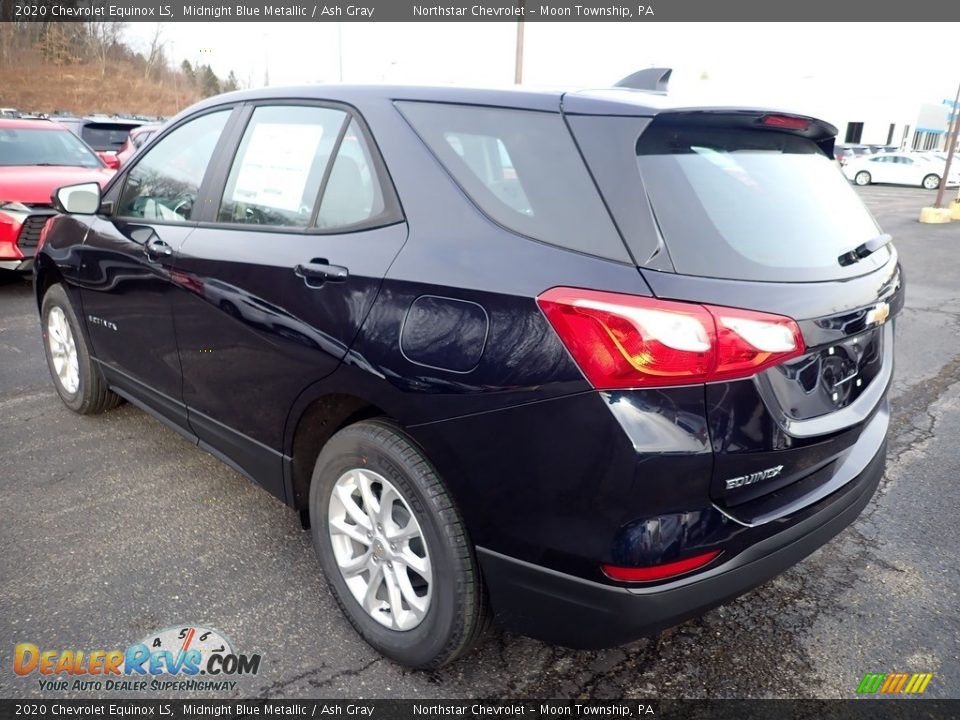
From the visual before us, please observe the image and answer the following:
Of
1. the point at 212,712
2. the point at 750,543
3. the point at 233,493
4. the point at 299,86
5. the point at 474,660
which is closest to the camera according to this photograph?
the point at 750,543

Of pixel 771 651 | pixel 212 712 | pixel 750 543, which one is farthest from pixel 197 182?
pixel 771 651

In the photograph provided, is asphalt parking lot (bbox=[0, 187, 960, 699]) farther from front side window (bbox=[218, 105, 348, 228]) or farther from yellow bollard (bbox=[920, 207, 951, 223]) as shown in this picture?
yellow bollard (bbox=[920, 207, 951, 223])

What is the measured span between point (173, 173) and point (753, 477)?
2.73m

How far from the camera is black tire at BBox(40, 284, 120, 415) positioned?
3869mm

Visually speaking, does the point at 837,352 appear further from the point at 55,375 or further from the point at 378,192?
the point at 55,375

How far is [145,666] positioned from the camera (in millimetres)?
2238

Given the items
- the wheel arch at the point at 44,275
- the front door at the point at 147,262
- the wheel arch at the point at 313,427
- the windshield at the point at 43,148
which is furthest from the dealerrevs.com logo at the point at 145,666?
the windshield at the point at 43,148

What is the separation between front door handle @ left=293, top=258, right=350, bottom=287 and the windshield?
713 centimetres

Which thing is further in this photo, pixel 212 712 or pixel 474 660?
pixel 474 660

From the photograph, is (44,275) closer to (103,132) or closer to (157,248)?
(157,248)

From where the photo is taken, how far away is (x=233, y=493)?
331cm

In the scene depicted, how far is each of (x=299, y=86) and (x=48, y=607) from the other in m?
2.06

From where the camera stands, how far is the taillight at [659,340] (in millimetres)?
1632

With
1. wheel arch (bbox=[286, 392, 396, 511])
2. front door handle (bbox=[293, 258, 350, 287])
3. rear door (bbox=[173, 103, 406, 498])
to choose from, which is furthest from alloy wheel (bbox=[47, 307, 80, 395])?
front door handle (bbox=[293, 258, 350, 287])
